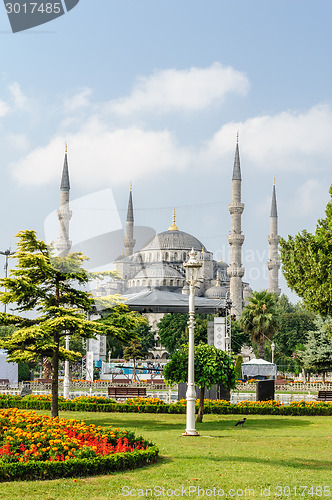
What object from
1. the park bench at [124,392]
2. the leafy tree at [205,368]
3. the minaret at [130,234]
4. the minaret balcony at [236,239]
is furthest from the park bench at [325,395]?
the minaret at [130,234]

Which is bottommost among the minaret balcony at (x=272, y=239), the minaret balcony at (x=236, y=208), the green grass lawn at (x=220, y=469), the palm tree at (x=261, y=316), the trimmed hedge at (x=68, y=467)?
the green grass lawn at (x=220, y=469)

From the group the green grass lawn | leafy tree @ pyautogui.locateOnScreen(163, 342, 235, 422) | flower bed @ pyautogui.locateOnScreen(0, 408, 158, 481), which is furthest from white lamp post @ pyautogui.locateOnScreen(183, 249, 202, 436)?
flower bed @ pyautogui.locateOnScreen(0, 408, 158, 481)

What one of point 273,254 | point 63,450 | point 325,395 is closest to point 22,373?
point 325,395

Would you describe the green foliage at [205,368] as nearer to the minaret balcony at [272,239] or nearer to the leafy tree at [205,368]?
the leafy tree at [205,368]

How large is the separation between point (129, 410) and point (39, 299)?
734 centimetres

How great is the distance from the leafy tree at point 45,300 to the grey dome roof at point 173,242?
112 metres

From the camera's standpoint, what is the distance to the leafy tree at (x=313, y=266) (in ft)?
79.3

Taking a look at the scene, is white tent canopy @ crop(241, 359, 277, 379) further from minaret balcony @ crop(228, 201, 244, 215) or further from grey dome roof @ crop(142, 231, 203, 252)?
grey dome roof @ crop(142, 231, 203, 252)

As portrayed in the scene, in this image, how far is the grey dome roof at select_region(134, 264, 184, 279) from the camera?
407 feet

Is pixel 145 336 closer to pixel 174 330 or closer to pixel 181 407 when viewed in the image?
pixel 174 330

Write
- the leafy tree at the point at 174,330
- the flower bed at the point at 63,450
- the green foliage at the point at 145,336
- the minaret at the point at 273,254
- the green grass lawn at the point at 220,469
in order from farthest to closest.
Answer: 1. the minaret at the point at 273,254
2. the green foliage at the point at 145,336
3. the leafy tree at the point at 174,330
4. the flower bed at the point at 63,450
5. the green grass lawn at the point at 220,469

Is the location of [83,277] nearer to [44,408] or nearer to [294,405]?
[44,408]

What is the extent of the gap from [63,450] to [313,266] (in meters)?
16.4

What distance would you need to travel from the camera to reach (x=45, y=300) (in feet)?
61.0
